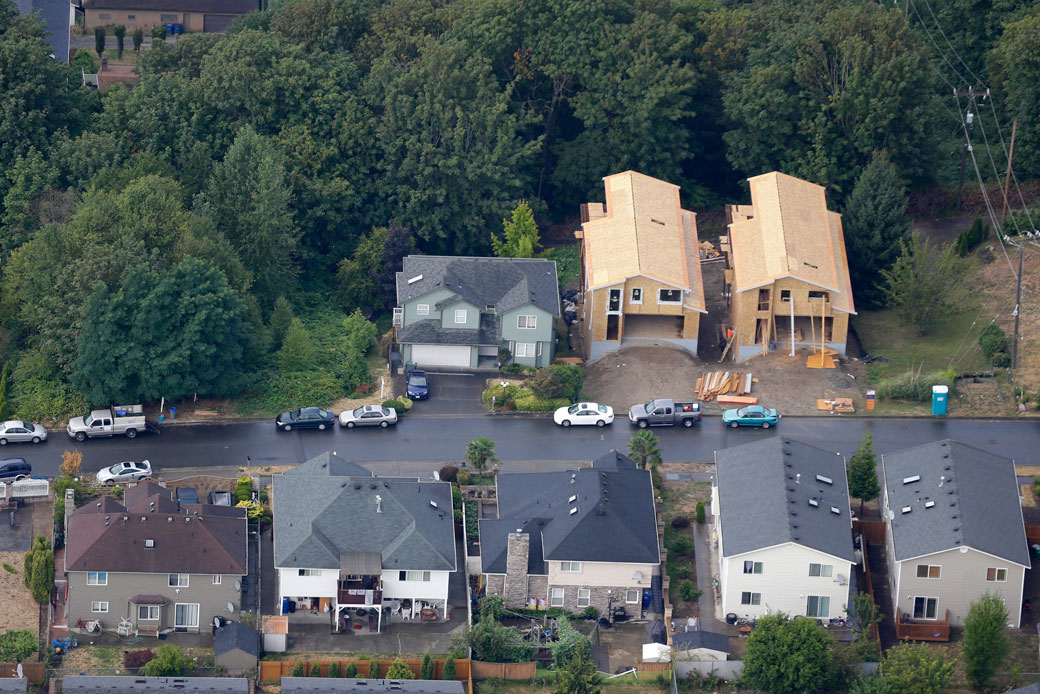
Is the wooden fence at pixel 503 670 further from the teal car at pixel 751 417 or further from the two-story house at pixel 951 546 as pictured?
the teal car at pixel 751 417

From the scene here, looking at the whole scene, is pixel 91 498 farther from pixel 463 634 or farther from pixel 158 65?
pixel 158 65

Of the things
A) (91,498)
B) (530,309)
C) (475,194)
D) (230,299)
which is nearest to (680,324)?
(530,309)

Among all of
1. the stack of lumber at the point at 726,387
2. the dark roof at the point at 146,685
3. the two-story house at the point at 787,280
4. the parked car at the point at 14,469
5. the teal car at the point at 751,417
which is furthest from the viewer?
the two-story house at the point at 787,280

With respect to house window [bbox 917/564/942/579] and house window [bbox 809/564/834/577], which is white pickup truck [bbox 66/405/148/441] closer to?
house window [bbox 809/564/834/577]

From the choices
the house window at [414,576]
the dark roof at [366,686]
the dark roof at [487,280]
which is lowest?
the dark roof at [366,686]

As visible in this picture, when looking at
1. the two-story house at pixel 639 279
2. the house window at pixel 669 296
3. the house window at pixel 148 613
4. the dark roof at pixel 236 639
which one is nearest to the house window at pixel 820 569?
the two-story house at pixel 639 279

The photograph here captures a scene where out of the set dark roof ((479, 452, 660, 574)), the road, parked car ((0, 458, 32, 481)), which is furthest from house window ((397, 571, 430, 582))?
parked car ((0, 458, 32, 481))
